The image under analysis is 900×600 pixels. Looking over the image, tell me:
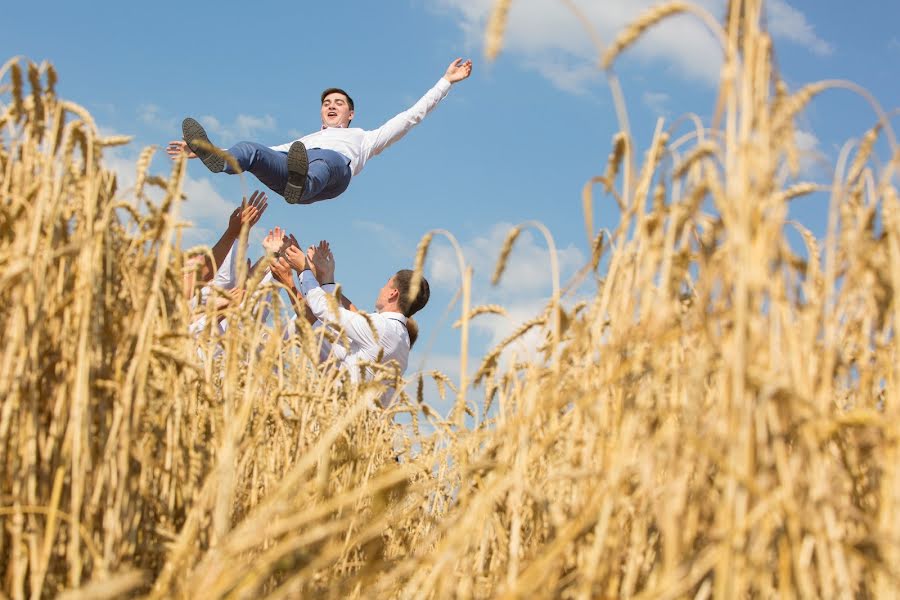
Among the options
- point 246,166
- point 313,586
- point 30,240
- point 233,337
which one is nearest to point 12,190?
point 30,240

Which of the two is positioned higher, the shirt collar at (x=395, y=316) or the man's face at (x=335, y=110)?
the man's face at (x=335, y=110)

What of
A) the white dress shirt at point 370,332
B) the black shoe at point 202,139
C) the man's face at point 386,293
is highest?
the black shoe at point 202,139

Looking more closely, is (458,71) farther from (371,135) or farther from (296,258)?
(296,258)

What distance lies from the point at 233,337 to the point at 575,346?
22.8 inches

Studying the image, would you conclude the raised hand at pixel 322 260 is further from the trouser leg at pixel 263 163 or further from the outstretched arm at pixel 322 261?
the trouser leg at pixel 263 163

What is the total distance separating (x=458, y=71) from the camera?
5965 mm

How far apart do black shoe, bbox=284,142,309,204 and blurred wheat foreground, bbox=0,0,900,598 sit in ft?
11.2

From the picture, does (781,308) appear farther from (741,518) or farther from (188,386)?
(188,386)

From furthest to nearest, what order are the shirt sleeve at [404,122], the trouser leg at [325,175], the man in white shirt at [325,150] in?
the shirt sleeve at [404,122], the trouser leg at [325,175], the man in white shirt at [325,150]

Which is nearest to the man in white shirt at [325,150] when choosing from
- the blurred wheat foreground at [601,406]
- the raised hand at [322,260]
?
the raised hand at [322,260]

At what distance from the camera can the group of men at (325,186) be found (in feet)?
13.3

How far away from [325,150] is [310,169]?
28 centimetres

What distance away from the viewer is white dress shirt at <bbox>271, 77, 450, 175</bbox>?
222 inches

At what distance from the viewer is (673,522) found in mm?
926
